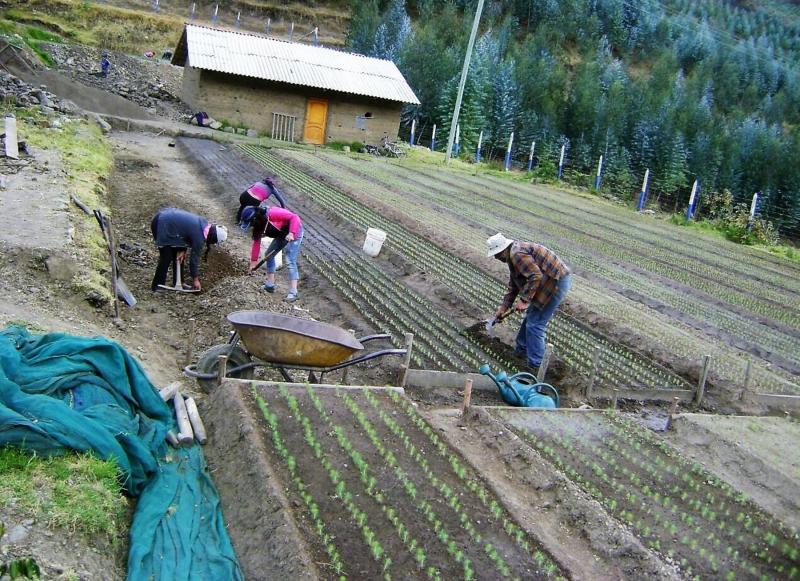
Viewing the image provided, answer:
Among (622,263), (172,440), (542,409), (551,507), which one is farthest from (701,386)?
(622,263)

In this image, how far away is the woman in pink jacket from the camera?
30.1 ft

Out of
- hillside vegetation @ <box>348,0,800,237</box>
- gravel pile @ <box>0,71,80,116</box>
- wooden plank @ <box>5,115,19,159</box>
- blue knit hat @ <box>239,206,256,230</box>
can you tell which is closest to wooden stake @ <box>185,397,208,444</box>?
blue knit hat @ <box>239,206,256,230</box>

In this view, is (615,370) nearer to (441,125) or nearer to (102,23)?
(441,125)

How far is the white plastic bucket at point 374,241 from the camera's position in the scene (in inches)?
483

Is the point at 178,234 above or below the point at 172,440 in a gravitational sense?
above

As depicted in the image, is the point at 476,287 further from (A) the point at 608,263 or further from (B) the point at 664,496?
(B) the point at 664,496

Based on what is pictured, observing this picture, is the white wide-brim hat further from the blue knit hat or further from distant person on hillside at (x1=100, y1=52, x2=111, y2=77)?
distant person on hillside at (x1=100, y1=52, x2=111, y2=77)

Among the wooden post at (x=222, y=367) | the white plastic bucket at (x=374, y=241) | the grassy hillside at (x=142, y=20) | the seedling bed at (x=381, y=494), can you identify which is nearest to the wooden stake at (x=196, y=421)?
the wooden post at (x=222, y=367)

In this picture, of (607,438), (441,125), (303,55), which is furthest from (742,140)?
(607,438)

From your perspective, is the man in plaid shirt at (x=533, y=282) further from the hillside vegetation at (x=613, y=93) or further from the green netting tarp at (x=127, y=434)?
the hillside vegetation at (x=613, y=93)

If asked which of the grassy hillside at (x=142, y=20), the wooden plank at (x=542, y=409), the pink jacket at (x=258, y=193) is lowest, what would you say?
the wooden plank at (x=542, y=409)

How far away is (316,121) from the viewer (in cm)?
2970

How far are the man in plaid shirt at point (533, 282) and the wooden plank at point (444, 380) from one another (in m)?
0.85

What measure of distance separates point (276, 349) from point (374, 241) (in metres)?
6.19
